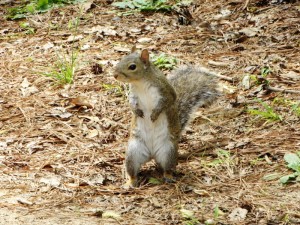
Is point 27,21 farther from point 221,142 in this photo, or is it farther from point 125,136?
point 221,142

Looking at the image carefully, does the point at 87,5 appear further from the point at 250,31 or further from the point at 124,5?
the point at 250,31

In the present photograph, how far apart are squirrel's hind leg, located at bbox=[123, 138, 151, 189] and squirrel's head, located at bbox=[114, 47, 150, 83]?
15.8 inches

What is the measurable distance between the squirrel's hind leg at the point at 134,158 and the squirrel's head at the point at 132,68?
1.32ft

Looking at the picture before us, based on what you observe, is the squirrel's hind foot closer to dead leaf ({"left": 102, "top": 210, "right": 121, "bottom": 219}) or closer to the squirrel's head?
dead leaf ({"left": 102, "top": 210, "right": 121, "bottom": 219})

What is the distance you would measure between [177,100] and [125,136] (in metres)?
0.57

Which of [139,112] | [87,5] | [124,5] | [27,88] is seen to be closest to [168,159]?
[139,112]

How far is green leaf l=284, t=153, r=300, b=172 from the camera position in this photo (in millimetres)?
3580

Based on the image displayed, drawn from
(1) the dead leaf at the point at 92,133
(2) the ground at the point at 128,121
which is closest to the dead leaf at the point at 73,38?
(2) the ground at the point at 128,121

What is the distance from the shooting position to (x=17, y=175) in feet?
12.6

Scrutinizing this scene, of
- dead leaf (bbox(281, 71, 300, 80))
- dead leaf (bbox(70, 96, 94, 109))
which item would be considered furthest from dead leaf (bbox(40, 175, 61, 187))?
dead leaf (bbox(281, 71, 300, 80))

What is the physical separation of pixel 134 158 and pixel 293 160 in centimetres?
97

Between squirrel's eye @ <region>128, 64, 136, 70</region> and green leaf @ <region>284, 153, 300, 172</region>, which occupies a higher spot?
squirrel's eye @ <region>128, 64, 136, 70</region>

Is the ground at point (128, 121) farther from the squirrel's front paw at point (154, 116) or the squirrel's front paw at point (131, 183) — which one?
the squirrel's front paw at point (154, 116)

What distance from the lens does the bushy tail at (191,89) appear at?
405 centimetres
